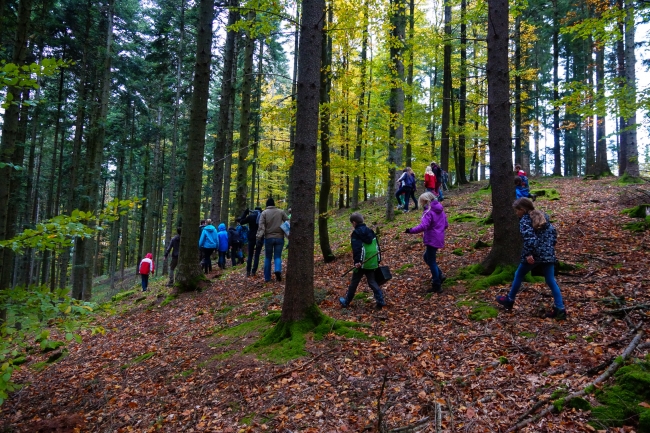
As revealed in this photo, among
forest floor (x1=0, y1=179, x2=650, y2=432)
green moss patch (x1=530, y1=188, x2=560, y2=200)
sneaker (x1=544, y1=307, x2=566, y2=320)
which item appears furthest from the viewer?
green moss patch (x1=530, y1=188, x2=560, y2=200)

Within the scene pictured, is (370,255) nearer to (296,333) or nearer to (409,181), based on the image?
(296,333)

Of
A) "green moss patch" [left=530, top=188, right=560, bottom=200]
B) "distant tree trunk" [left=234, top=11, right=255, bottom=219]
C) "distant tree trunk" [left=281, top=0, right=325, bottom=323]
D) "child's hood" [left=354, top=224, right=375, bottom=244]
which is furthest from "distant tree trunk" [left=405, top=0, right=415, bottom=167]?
"child's hood" [left=354, top=224, right=375, bottom=244]

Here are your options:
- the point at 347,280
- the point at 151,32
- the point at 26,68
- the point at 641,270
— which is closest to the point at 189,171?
the point at 347,280

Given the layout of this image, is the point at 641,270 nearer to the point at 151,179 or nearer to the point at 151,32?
the point at 151,32

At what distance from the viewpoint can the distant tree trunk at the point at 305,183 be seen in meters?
5.49

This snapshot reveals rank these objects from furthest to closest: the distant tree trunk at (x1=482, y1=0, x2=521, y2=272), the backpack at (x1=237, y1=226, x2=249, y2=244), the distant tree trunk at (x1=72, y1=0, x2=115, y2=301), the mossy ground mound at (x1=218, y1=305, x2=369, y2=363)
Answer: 1. the backpack at (x1=237, y1=226, x2=249, y2=244)
2. the distant tree trunk at (x1=72, y1=0, x2=115, y2=301)
3. the distant tree trunk at (x1=482, y1=0, x2=521, y2=272)
4. the mossy ground mound at (x1=218, y1=305, x2=369, y2=363)

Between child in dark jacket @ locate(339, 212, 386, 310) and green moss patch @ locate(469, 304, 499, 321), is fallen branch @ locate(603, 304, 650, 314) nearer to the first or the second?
green moss patch @ locate(469, 304, 499, 321)

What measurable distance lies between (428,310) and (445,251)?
3208mm

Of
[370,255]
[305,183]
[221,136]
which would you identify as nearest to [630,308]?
[370,255]

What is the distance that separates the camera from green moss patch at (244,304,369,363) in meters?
5.19

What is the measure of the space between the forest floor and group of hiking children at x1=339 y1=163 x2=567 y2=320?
29 centimetres

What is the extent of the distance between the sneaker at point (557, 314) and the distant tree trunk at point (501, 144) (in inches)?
67.0

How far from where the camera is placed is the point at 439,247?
675 cm

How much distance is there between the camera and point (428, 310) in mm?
6129
